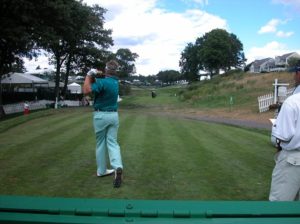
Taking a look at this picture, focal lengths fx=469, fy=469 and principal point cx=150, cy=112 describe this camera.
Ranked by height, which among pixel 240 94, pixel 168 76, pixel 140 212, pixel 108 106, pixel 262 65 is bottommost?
pixel 240 94

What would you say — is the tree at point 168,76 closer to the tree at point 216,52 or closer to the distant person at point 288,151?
the tree at point 216,52

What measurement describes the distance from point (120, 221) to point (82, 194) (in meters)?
4.36

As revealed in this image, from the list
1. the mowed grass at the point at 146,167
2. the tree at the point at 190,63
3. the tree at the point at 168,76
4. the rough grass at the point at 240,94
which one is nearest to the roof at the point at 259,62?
the tree at the point at 190,63

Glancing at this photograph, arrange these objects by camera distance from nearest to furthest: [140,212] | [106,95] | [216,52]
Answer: [140,212], [106,95], [216,52]

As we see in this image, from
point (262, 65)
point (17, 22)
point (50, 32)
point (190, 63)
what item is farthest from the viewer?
point (262, 65)

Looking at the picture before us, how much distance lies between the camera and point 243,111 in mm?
33906

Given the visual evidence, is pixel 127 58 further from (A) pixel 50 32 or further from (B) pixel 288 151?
(B) pixel 288 151

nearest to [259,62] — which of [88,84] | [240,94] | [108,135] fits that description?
[240,94]

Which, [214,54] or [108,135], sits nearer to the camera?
[108,135]

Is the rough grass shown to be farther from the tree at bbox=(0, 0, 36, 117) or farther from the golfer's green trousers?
the golfer's green trousers

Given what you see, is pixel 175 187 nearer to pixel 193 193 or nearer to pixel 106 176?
pixel 193 193

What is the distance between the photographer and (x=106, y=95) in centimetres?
796

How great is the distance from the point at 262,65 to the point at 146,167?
445 feet

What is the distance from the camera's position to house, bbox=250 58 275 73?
133500 mm
